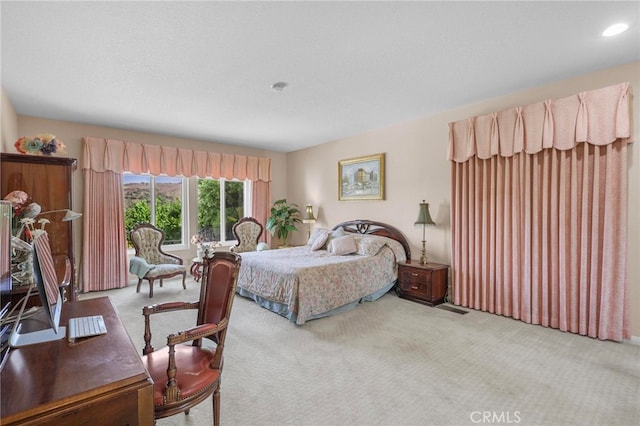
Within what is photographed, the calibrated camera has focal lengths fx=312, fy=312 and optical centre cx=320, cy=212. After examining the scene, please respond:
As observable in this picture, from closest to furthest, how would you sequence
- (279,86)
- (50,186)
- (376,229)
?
(50,186)
(279,86)
(376,229)

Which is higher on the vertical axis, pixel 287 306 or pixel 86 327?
pixel 86 327

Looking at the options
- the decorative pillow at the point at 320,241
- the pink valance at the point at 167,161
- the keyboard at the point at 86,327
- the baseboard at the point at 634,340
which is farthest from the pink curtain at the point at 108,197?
the baseboard at the point at 634,340

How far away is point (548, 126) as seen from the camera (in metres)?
3.25

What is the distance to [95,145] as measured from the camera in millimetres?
4777

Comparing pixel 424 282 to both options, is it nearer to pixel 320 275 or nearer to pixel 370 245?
pixel 370 245

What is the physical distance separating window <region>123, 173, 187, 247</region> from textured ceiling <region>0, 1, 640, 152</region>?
59.8 inches

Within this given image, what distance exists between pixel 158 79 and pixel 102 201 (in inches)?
107

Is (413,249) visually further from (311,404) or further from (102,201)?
(102,201)

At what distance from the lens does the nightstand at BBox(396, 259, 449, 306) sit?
4.11m

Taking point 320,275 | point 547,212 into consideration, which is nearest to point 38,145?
point 320,275

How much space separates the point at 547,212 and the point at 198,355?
3.61 meters

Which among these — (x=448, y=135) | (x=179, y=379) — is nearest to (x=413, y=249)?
(x=448, y=135)

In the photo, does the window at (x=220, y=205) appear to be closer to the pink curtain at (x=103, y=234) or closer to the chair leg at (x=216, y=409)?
the pink curtain at (x=103, y=234)

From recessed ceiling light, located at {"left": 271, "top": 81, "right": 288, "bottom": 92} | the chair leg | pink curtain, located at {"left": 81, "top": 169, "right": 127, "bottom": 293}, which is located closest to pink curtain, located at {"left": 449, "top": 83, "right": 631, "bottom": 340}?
recessed ceiling light, located at {"left": 271, "top": 81, "right": 288, "bottom": 92}
